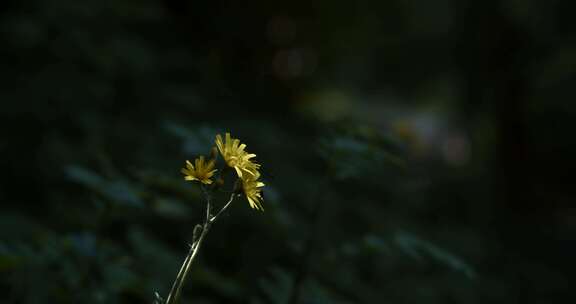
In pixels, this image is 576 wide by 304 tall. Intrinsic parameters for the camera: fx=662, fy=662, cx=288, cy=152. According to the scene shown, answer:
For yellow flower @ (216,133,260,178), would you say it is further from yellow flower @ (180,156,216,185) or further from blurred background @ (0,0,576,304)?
blurred background @ (0,0,576,304)

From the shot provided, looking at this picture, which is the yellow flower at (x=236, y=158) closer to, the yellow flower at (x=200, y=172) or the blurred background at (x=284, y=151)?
the yellow flower at (x=200, y=172)

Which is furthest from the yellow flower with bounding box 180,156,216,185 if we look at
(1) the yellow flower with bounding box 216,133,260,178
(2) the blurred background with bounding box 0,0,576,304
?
(2) the blurred background with bounding box 0,0,576,304

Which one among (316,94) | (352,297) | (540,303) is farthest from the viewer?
(316,94)

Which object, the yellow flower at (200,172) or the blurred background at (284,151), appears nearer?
the yellow flower at (200,172)

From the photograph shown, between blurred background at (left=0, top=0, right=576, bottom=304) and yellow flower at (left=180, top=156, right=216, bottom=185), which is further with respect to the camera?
blurred background at (left=0, top=0, right=576, bottom=304)

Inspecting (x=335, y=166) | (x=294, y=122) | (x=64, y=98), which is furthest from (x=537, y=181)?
(x=335, y=166)

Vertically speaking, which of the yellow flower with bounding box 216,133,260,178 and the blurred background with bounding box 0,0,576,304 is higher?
the blurred background with bounding box 0,0,576,304

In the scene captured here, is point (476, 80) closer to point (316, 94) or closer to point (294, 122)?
point (294, 122)

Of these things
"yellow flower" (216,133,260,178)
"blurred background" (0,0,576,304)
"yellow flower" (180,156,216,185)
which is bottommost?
"yellow flower" (180,156,216,185)

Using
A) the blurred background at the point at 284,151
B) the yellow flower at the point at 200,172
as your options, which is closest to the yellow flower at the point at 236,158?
the yellow flower at the point at 200,172
